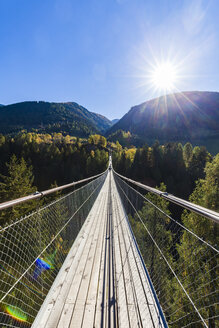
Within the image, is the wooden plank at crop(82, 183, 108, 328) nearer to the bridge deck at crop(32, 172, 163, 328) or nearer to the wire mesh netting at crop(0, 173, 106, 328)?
the bridge deck at crop(32, 172, 163, 328)

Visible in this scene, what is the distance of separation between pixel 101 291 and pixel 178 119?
170m

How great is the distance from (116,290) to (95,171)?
4904 centimetres

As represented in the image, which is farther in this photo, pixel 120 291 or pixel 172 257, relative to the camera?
pixel 172 257

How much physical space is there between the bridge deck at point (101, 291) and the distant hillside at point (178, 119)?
412 feet

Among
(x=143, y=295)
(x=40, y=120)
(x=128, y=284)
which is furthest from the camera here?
(x=40, y=120)

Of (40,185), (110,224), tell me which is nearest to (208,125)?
(40,185)

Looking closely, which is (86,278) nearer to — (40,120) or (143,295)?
(143,295)

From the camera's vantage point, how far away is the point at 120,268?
96.0 inches

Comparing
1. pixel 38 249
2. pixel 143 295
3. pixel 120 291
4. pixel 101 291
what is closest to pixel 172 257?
pixel 143 295

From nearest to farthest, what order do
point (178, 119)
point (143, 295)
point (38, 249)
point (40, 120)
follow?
point (38, 249), point (143, 295), point (178, 119), point (40, 120)

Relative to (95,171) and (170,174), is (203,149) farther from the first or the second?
(95,171)

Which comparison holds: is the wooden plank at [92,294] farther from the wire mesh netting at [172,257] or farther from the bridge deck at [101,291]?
the wire mesh netting at [172,257]

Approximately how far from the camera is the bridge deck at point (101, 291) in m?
1.65

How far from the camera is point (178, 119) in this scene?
153 meters
